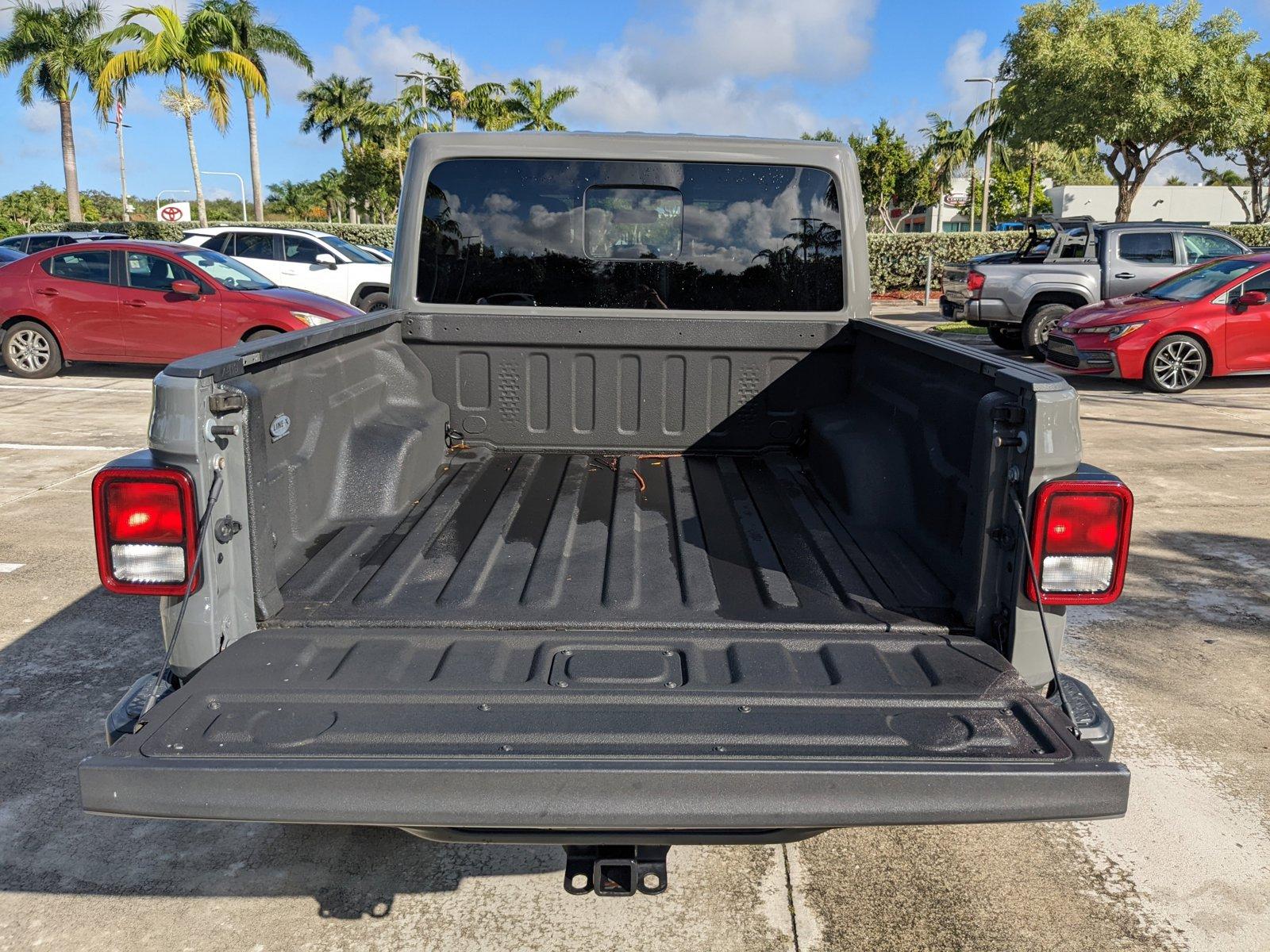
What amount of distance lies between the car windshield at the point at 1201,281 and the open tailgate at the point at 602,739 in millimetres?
10657

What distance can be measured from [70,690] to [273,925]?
1.85m

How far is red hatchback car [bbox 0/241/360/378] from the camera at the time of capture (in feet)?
35.5

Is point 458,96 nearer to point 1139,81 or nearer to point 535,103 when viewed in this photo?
point 535,103

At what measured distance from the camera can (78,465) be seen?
756 centimetres

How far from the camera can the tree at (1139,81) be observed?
968 inches

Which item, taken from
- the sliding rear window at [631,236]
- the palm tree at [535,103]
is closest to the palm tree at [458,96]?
the palm tree at [535,103]

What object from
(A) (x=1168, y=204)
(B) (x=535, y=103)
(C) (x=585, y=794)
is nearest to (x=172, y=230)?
(B) (x=535, y=103)

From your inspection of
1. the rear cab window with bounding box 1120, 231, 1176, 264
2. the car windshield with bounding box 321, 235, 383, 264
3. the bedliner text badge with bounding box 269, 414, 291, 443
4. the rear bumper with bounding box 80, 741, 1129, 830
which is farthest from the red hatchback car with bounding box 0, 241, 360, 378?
the rear cab window with bounding box 1120, 231, 1176, 264

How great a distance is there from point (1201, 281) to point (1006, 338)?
3.49 meters

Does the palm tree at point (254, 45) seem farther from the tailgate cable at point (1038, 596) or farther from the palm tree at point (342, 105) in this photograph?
the tailgate cable at point (1038, 596)

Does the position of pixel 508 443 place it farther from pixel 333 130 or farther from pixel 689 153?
pixel 333 130

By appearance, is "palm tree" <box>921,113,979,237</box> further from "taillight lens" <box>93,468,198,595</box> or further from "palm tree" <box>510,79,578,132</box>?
"taillight lens" <box>93,468,198,595</box>

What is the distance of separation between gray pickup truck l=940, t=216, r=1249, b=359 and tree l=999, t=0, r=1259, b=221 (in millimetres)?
13162

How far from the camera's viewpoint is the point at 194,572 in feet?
7.38
